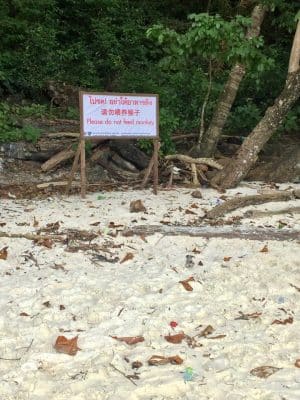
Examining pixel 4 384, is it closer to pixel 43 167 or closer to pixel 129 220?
pixel 129 220

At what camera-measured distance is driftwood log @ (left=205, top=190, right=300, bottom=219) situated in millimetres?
6996

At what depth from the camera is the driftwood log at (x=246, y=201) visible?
23.0ft

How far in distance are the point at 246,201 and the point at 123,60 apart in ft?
25.2

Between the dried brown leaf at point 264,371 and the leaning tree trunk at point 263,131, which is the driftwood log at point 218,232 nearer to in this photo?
the leaning tree trunk at point 263,131

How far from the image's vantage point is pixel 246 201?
7.37m

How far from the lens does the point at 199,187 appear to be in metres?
8.98

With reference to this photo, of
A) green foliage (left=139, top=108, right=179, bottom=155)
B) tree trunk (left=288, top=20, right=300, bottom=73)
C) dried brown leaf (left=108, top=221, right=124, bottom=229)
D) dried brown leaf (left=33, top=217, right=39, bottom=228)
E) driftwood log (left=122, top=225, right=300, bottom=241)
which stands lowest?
dried brown leaf (left=108, top=221, right=124, bottom=229)

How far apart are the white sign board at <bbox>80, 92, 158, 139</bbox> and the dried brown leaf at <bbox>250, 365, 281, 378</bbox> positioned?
5.22 meters

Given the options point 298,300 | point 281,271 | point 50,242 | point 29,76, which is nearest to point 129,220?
point 50,242

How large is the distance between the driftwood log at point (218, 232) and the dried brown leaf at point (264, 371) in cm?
272

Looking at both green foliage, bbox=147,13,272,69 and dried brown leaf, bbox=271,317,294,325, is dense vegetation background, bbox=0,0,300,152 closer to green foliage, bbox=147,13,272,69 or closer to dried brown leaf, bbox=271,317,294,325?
green foliage, bbox=147,13,272,69

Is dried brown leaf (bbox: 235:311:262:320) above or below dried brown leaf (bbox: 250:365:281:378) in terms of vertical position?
below

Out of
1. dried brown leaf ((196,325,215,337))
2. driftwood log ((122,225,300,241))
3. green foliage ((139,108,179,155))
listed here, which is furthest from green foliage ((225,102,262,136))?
dried brown leaf ((196,325,215,337))

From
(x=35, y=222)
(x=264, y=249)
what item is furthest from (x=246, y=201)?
(x=35, y=222)
